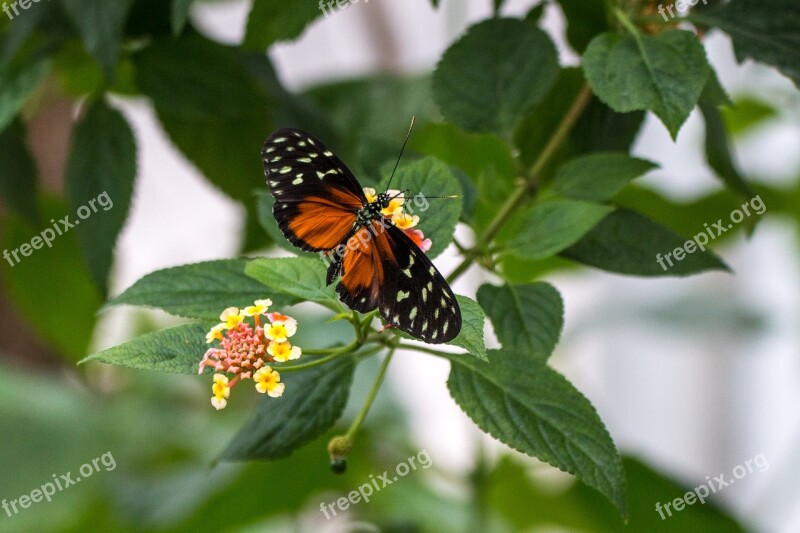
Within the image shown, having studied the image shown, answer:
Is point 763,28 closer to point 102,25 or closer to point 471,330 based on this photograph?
point 471,330

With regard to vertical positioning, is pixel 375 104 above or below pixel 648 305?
above

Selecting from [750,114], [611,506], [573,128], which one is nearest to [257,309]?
[573,128]

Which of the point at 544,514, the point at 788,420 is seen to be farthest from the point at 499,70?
the point at 788,420

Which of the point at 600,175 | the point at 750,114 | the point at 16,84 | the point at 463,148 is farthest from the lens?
the point at 750,114

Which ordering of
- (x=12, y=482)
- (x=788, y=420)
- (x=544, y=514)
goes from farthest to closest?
1. (x=788, y=420)
2. (x=12, y=482)
3. (x=544, y=514)

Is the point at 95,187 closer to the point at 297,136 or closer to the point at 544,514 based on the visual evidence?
the point at 297,136

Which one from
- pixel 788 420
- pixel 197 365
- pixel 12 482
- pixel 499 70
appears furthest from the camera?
pixel 788 420

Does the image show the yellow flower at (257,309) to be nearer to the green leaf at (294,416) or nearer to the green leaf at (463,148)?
the green leaf at (294,416)

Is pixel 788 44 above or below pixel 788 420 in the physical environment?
above
